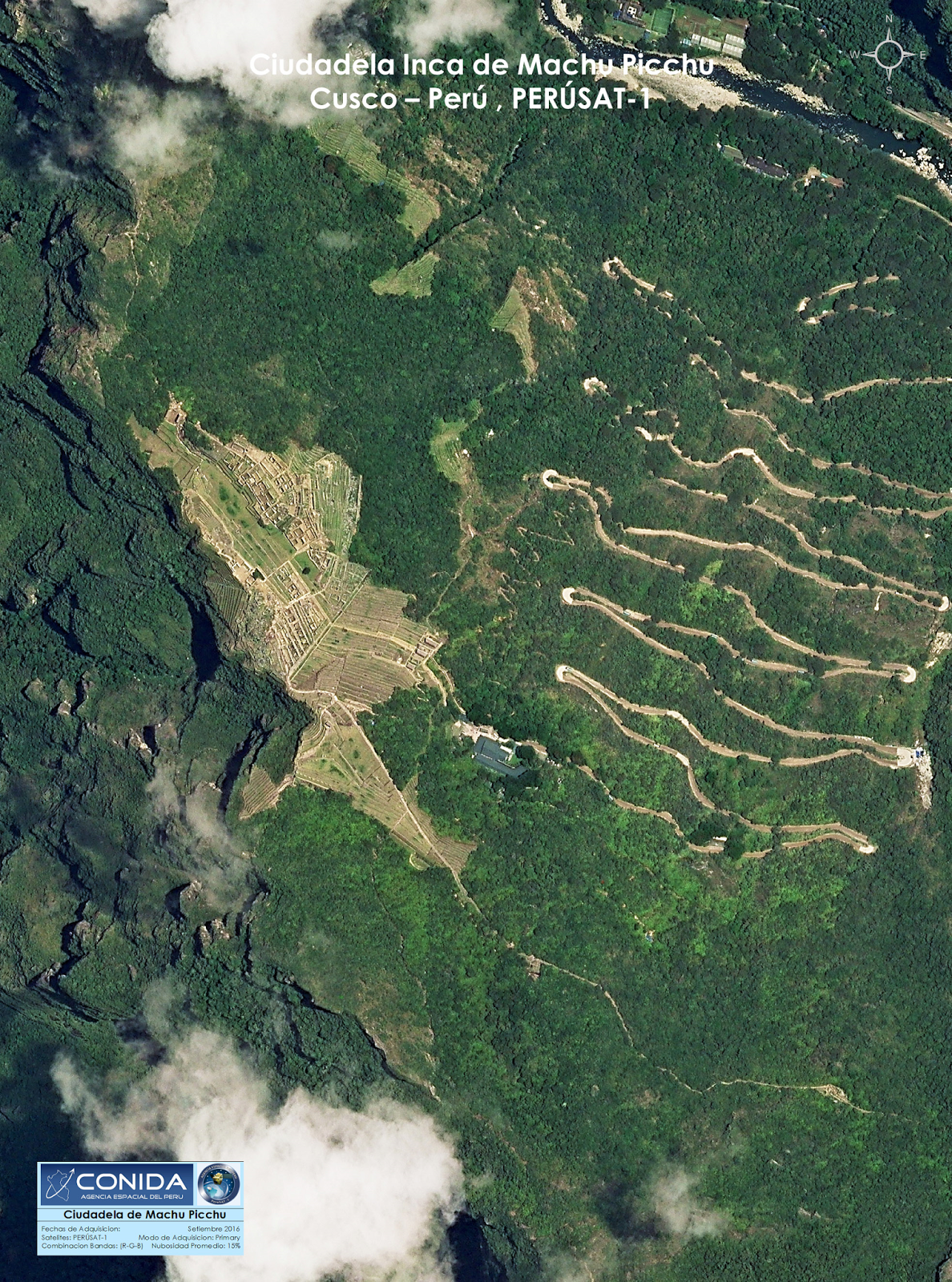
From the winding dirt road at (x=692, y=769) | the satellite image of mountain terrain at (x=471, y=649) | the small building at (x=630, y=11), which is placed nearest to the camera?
the satellite image of mountain terrain at (x=471, y=649)

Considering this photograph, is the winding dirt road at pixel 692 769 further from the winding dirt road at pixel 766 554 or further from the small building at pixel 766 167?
the small building at pixel 766 167

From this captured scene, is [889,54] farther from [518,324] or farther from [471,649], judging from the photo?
[471,649]

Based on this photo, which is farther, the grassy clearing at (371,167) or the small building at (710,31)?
the small building at (710,31)

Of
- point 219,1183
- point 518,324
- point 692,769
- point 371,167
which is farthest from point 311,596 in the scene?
point 219,1183

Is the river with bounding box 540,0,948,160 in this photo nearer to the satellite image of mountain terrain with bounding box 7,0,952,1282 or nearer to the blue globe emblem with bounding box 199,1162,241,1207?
the satellite image of mountain terrain with bounding box 7,0,952,1282

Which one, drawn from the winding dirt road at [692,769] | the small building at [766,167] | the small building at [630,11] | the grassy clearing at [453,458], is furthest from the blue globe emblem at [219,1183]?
the small building at [630,11]

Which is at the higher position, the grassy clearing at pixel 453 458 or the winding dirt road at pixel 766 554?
the grassy clearing at pixel 453 458

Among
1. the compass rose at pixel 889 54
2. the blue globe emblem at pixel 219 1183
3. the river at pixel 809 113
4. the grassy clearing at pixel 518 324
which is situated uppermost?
the compass rose at pixel 889 54
